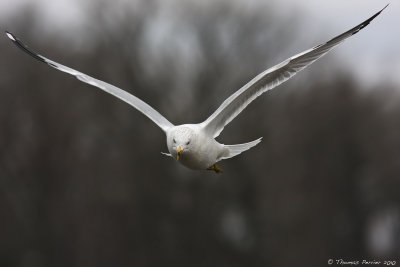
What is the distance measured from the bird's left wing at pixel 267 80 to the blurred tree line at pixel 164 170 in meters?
14.8

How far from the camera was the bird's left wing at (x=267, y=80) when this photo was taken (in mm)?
10258

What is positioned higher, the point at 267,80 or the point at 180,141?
the point at 267,80

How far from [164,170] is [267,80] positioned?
1693 cm

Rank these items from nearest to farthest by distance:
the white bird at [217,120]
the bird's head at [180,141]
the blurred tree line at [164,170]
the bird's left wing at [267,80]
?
the bird's head at [180,141]
the white bird at [217,120]
the bird's left wing at [267,80]
the blurred tree line at [164,170]

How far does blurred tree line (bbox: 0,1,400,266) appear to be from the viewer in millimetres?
26688

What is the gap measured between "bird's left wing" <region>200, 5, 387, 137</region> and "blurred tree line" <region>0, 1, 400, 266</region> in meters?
14.8

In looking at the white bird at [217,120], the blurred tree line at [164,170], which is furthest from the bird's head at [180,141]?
the blurred tree line at [164,170]

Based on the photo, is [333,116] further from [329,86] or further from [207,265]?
[207,265]

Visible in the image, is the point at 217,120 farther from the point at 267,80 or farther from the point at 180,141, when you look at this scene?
the point at 180,141

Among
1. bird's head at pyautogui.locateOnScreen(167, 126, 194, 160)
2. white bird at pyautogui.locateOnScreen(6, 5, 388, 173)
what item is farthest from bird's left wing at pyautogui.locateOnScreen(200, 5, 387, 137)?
bird's head at pyautogui.locateOnScreen(167, 126, 194, 160)

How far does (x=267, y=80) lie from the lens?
1071 centimetres

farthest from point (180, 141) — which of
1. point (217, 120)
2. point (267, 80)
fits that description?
point (267, 80)

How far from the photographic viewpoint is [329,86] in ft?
97.9

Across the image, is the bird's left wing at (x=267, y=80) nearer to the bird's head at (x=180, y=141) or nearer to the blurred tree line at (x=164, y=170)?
the bird's head at (x=180, y=141)
